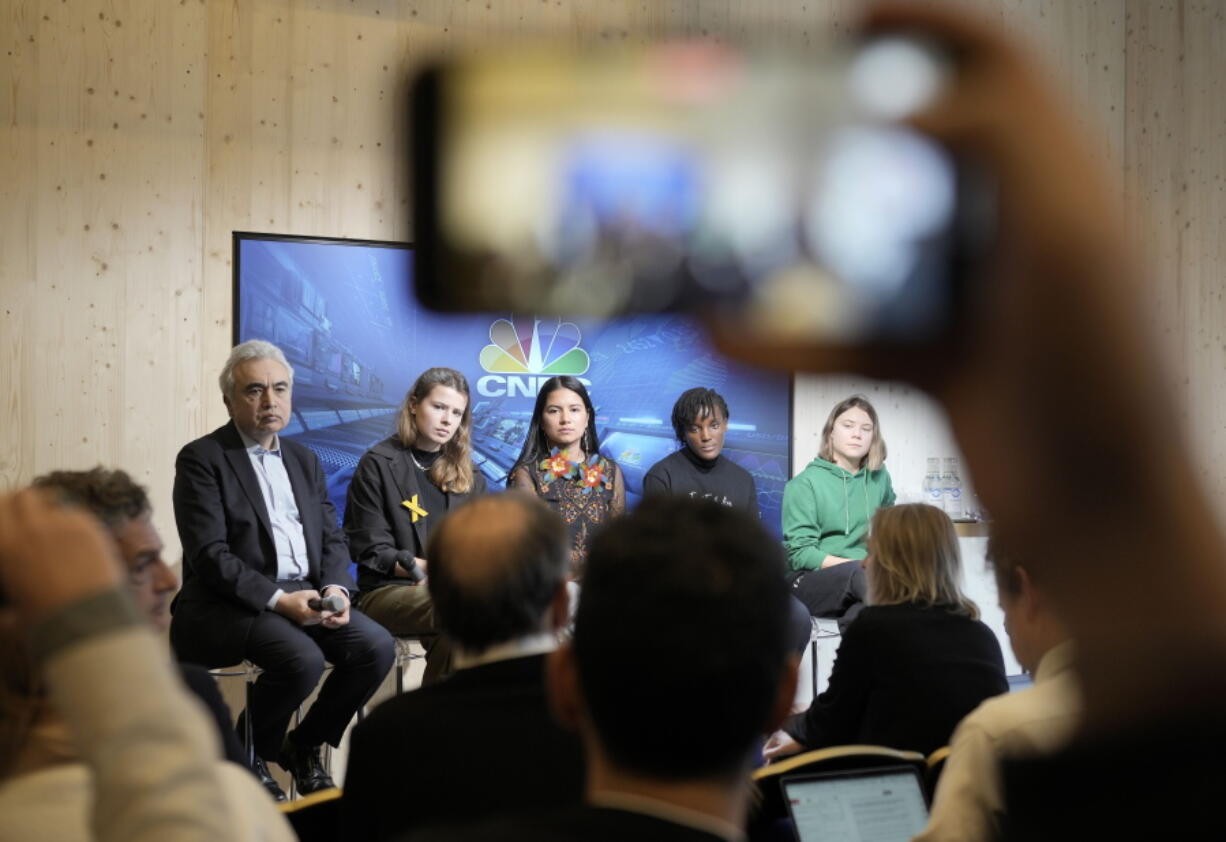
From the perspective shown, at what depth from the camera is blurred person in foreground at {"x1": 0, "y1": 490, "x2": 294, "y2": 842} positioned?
1.88ft

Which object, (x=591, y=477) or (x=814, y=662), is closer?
(x=591, y=477)

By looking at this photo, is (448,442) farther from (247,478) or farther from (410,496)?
(247,478)

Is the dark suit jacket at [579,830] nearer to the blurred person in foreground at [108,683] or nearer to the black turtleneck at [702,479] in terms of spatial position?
the blurred person in foreground at [108,683]

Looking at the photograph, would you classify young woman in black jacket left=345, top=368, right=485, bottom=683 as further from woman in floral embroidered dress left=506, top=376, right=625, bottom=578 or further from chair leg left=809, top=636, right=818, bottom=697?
chair leg left=809, top=636, right=818, bottom=697

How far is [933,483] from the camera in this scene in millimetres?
5789

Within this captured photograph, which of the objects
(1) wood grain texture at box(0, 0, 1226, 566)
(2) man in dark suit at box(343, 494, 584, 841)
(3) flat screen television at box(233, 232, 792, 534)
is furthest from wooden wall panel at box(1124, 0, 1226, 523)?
(2) man in dark suit at box(343, 494, 584, 841)

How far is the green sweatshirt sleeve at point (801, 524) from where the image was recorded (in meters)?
4.85

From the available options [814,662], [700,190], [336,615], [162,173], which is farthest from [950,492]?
[700,190]

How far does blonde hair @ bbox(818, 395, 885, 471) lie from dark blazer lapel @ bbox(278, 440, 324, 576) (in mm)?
2267

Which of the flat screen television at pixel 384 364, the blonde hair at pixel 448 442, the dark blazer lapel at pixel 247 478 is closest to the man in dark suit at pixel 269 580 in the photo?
the dark blazer lapel at pixel 247 478

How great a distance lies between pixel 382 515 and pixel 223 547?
68cm

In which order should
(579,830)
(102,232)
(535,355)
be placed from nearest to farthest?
(579,830) < (102,232) < (535,355)

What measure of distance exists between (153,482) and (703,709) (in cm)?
Result: 413

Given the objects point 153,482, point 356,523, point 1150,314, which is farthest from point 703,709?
point 153,482
